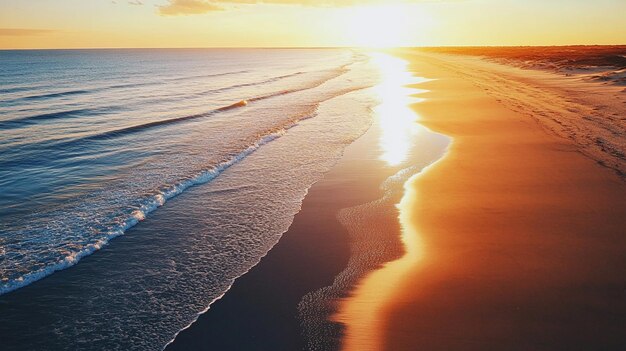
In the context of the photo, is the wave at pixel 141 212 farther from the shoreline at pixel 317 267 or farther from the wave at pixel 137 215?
the shoreline at pixel 317 267

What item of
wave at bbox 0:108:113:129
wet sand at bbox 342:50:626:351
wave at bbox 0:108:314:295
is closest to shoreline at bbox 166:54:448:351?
wet sand at bbox 342:50:626:351

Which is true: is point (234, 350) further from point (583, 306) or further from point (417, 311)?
point (583, 306)

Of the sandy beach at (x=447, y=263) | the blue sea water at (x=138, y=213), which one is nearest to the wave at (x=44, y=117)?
the blue sea water at (x=138, y=213)

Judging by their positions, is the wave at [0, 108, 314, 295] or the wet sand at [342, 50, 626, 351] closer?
the wet sand at [342, 50, 626, 351]

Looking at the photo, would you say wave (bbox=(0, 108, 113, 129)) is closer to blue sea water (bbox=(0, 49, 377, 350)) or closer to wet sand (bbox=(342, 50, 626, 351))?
blue sea water (bbox=(0, 49, 377, 350))

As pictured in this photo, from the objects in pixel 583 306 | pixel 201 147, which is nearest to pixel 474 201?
pixel 583 306
